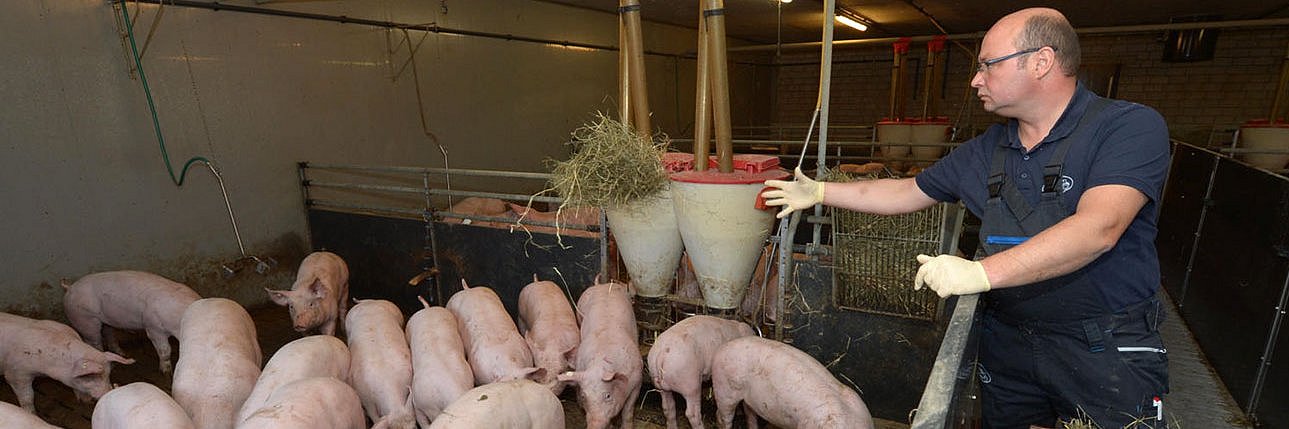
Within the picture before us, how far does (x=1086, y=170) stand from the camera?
6.77 feet

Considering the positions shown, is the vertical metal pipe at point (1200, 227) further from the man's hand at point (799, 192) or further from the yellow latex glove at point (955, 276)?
the yellow latex glove at point (955, 276)

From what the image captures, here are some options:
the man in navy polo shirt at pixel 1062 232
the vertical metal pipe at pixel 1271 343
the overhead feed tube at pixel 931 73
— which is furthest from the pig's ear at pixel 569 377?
the overhead feed tube at pixel 931 73

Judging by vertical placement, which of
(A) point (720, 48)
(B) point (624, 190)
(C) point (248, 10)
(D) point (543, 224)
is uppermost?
(C) point (248, 10)

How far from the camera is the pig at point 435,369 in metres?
3.14

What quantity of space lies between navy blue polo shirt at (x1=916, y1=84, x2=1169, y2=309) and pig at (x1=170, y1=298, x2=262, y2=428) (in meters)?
3.49

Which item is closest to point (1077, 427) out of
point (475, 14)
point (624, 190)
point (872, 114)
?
point (624, 190)

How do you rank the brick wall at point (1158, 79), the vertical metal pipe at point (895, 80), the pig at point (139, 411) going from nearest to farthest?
the pig at point (139, 411) → the vertical metal pipe at point (895, 80) → the brick wall at point (1158, 79)

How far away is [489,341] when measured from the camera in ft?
11.6

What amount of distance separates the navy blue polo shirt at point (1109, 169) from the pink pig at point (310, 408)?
277 centimetres

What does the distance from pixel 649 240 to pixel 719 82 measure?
0.97m

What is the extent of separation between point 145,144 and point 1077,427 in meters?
6.17

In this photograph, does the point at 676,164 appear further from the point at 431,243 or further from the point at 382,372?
the point at 431,243

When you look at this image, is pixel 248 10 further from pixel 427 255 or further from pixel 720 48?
pixel 720 48

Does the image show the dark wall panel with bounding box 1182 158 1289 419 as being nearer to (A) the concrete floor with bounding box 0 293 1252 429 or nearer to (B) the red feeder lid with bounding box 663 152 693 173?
(A) the concrete floor with bounding box 0 293 1252 429
